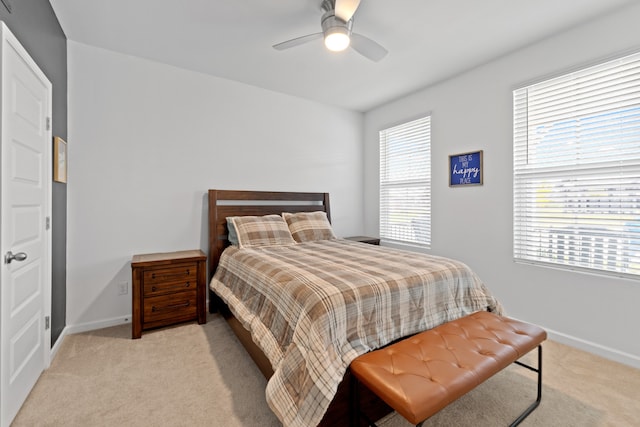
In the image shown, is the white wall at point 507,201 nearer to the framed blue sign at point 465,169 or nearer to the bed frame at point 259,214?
the framed blue sign at point 465,169

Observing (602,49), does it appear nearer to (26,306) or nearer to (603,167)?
(603,167)

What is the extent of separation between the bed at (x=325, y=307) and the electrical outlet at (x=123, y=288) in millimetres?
890

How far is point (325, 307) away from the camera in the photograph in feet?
4.78

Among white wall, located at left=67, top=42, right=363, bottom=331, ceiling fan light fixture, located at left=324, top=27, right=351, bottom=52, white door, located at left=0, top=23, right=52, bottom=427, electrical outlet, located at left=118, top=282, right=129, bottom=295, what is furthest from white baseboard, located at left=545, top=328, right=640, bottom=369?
electrical outlet, located at left=118, top=282, right=129, bottom=295

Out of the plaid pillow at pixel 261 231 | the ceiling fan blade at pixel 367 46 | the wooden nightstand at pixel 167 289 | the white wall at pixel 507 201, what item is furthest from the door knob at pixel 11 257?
the white wall at pixel 507 201

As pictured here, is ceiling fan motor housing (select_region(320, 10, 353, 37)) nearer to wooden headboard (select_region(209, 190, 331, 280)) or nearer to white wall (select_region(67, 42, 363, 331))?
white wall (select_region(67, 42, 363, 331))

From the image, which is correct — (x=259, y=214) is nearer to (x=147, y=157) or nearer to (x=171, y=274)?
(x=171, y=274)

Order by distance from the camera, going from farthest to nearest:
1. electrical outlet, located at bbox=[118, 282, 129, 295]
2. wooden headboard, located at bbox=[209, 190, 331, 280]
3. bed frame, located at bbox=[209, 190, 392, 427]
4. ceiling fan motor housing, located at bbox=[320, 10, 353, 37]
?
wooden headboard, located at bbox=[209, 190, 331, 280] → electrical outlet, located at bbox=[118, 282, 129, 295] → ceiling fan motor housing, located at bbox=[320, 10, 353, 37] → bed frame, located at bbox=[209, 190, 392, 427]

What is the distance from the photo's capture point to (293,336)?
1.49 metres

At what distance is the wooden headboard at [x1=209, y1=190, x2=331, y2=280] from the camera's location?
3144 mm

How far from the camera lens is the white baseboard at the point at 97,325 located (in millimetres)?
2600

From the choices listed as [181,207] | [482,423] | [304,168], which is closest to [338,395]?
[482,423]

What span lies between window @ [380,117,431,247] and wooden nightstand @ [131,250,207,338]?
268 cm

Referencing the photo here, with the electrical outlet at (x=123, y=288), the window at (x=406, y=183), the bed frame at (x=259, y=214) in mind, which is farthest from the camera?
the window at (x=406, y=183)
